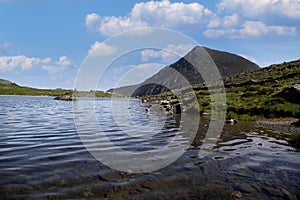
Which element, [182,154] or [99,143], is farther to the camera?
[99,143]

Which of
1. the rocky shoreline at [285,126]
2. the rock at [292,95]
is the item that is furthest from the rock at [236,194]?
the rock at [292,95]

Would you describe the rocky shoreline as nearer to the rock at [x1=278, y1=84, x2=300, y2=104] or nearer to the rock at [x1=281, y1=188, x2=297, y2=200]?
the rock at [x1=278, y1=84, x2=300, y2=104]

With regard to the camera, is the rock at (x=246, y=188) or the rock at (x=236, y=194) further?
the rock at (x=246, y=188)

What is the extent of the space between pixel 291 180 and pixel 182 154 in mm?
5794

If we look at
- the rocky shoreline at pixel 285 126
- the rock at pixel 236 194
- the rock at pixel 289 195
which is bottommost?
the rock at pixel 236 194

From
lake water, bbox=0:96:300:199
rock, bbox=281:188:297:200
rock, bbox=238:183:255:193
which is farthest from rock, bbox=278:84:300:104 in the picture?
rock, bbox=238:183:255:193

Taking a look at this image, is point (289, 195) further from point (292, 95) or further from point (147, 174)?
point (292, 95)

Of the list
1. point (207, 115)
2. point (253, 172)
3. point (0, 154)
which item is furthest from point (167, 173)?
point (207, 115)

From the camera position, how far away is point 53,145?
16672 mm

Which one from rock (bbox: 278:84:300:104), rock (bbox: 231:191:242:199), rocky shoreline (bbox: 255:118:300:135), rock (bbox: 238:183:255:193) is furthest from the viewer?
rock (bbox: 278:84:300:104)

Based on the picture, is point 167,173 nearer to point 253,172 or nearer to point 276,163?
point 253,172

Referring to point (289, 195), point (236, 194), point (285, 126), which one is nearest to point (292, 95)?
point (285, 126)

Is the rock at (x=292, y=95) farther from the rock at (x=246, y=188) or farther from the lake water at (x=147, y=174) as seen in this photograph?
the rock at (x=246, y=188)

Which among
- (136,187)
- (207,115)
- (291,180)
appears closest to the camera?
(136,187)
